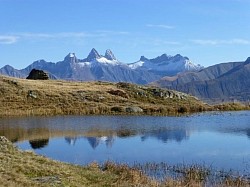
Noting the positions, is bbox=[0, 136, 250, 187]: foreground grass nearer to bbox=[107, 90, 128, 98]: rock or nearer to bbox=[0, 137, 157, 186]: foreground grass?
bbox=[0, 137, 157, 186]: foreground grass

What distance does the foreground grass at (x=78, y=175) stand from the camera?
21750 mm

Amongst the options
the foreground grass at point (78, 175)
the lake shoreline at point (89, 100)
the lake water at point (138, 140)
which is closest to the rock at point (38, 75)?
the lake shoreline at point (89, 100)

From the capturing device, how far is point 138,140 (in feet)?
165

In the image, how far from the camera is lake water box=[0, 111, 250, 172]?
123 ft

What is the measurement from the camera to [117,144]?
46.9 m

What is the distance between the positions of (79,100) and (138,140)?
46394mm

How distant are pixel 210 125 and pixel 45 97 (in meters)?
40.1

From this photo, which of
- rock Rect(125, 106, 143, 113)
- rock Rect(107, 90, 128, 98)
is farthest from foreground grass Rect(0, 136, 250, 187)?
rock Rect(107, 90, 128, 98)

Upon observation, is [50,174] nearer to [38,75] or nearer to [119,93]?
[119,93]

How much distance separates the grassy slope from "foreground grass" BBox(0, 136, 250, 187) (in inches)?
2267

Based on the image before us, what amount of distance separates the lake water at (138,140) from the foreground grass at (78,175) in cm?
530

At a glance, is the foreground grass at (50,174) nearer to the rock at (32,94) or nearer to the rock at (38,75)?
the rock at (32,94)

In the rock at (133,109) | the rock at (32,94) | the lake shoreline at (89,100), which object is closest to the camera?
the lake shoreline at (89,100)

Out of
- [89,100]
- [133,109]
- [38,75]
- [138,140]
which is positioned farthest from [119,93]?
[138,140]
